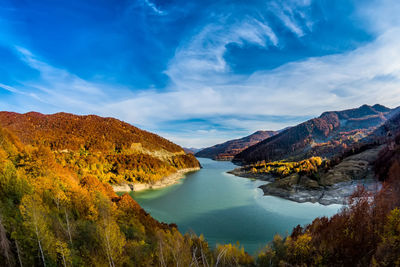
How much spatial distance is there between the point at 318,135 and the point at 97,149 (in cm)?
15468

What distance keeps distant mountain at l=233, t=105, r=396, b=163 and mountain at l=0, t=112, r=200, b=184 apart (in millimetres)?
59187

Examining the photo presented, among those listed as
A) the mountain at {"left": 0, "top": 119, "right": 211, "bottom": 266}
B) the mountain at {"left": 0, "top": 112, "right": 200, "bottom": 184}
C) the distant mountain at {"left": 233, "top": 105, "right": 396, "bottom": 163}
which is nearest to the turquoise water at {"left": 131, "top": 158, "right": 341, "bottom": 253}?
the mountain at {"left": 0, "top": 119, "right": 211, "bottom": 266}

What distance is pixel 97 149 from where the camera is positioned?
65.2 metres

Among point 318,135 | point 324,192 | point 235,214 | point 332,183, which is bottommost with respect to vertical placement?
point 235,214

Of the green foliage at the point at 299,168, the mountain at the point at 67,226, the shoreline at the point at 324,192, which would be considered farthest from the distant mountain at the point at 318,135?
the mountain at the point at 67,226

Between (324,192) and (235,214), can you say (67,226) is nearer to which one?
(235,214)

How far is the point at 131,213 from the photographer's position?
19500 mm

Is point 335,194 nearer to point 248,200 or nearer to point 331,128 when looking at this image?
point 248,200

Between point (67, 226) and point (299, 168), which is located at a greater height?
point (67, 226)

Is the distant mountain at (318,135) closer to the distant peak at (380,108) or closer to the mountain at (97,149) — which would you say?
the distant peak at (380,108)

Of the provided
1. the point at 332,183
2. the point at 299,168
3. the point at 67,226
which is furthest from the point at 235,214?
the point at 299,168

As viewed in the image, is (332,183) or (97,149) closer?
(332,183)

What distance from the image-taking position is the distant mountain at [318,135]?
111250 millimetres

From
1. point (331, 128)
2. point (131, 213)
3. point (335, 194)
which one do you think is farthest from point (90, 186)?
point (331, 128)
